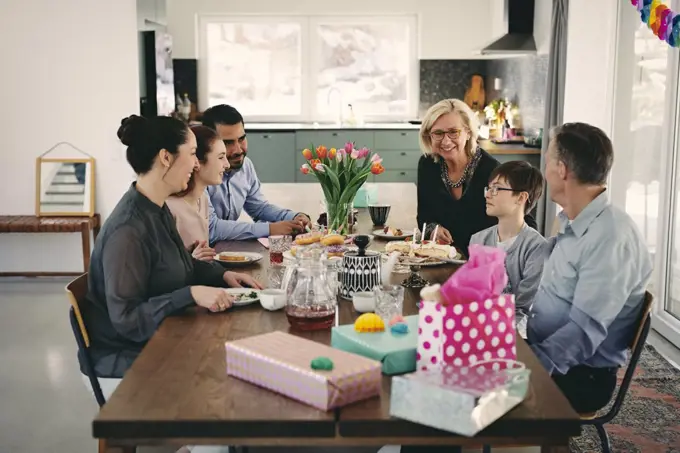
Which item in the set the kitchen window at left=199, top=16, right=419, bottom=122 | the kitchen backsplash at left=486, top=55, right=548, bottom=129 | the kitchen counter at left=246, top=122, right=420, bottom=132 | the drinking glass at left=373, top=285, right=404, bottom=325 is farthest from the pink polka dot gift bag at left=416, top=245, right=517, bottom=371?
the kitchen window at left=199, top=16, right=419, bottom=122

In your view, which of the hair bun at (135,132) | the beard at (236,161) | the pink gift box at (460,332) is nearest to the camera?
the pink gift box at (460,332)

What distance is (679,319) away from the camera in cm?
516

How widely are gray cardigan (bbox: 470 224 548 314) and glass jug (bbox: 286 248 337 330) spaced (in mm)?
1023

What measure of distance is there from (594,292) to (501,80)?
22.4 ft

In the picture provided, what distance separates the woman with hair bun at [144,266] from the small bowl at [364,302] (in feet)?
1.21

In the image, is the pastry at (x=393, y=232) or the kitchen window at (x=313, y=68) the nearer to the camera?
the pastry at (x=393, y=232)

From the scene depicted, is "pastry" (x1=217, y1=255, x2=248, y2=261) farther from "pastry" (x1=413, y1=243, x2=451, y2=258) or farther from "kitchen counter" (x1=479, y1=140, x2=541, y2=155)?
"kitchen counter" (x1=479, y1=140, x2=541, y2=155)

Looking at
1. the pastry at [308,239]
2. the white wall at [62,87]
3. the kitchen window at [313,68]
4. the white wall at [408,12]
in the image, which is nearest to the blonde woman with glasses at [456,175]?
the pastry at [308,239]

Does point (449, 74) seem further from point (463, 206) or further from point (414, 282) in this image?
point (414, 282)

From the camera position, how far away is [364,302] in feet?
8.44

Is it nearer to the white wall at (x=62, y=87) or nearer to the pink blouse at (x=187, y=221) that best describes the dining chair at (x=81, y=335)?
the pink blouse at (x=187, y=221)

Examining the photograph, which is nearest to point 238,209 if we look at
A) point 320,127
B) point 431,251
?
point 431,251

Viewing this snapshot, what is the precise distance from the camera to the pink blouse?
3.68 metres

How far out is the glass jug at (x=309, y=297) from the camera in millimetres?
2367
